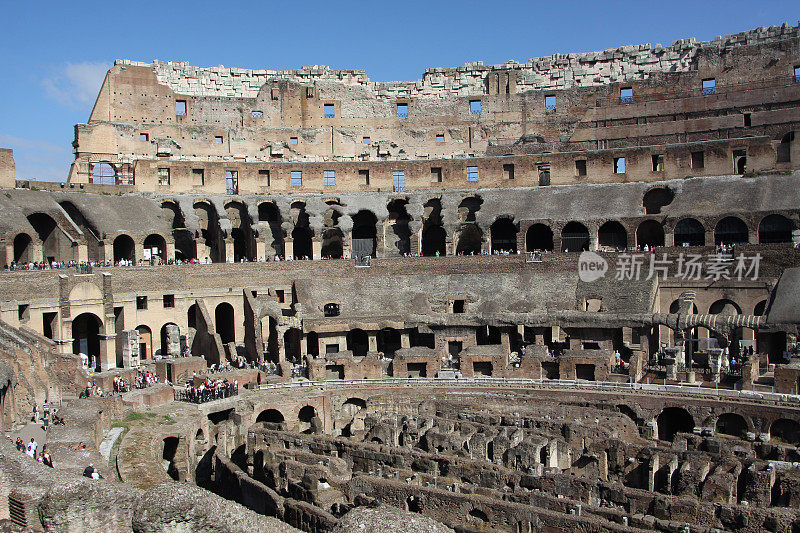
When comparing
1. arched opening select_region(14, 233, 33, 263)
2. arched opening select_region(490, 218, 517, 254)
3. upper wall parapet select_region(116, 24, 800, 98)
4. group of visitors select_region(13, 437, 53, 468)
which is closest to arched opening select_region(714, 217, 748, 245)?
arched opening select_region(490, 218, 517, 254)

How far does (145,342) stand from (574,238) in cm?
2540

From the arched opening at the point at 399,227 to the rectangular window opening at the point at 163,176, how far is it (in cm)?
1476

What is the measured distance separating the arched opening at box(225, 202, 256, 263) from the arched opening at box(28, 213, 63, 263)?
10044 millimetres

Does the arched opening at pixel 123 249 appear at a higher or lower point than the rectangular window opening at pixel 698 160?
lower

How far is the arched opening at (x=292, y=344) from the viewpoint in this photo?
3625 cm

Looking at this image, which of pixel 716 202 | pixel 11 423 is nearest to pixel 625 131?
pixel 716 202

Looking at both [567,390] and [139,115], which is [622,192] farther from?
[139,115]

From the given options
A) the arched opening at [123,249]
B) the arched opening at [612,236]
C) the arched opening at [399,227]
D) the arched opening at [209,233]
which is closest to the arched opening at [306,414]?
the arched opening at [209,233]

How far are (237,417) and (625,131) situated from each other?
34072 millimetres

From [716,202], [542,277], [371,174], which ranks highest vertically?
[371,174]

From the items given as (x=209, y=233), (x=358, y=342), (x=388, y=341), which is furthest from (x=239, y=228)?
(x=388, y=341)

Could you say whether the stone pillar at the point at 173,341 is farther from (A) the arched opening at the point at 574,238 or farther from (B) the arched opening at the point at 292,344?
(A) the arched opening at the point at 574,238

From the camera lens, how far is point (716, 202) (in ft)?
132

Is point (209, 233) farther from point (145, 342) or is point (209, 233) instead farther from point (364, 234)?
point (145, 342)
